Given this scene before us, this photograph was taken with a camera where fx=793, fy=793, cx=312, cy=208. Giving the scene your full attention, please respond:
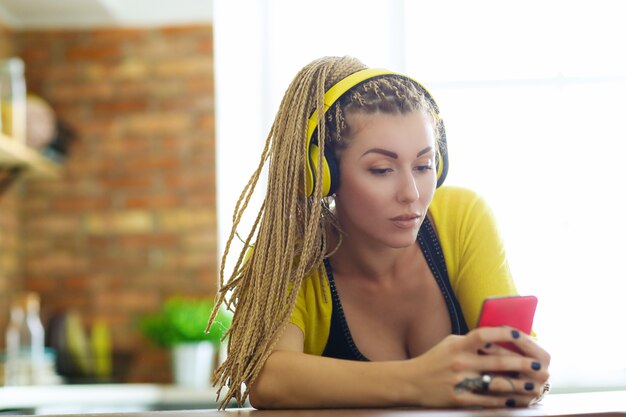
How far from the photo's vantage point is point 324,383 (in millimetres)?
948

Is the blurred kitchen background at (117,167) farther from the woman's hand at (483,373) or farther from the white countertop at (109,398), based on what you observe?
the woman's hand at (483,373)

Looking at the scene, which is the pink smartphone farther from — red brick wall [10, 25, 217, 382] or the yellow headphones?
red brick wall [10, 25, 217, 382]

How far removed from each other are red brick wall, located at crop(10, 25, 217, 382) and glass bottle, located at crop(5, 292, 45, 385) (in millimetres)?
233

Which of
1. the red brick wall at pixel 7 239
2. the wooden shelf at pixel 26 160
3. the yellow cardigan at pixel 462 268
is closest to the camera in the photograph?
the yellow cardigan at pixel 462 268

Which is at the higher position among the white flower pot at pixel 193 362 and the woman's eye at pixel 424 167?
the woman's eye at pixel 424 167

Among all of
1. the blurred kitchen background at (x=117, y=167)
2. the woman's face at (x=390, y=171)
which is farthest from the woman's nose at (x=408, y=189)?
the blurred kitchen background at (x=117, y=167)

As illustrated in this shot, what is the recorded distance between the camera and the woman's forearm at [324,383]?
2.99 ft

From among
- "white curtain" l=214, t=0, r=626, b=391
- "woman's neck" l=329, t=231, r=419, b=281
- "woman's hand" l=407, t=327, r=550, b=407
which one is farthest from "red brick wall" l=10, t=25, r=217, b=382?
"woman's hand" l=407, t=327, r=550, b=407

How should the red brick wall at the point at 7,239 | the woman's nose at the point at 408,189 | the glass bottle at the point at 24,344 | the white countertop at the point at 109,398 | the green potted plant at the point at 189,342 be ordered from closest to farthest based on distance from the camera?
1. the woman's nose at the point at 408,189
2. the white countertop at the point at 109,398
3. the glass bottle at the point at 24,344
4. the green potted plant at the point at 189,342
5. the red brick wall at the point at 7,239

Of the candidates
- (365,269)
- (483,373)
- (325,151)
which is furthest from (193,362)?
(483,373)

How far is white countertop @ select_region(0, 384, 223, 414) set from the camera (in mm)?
2691

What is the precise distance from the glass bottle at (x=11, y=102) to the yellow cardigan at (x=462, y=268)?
241cm

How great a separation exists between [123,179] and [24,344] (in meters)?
0.89

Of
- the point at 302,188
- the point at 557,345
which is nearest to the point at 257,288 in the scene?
the point at 302,188
